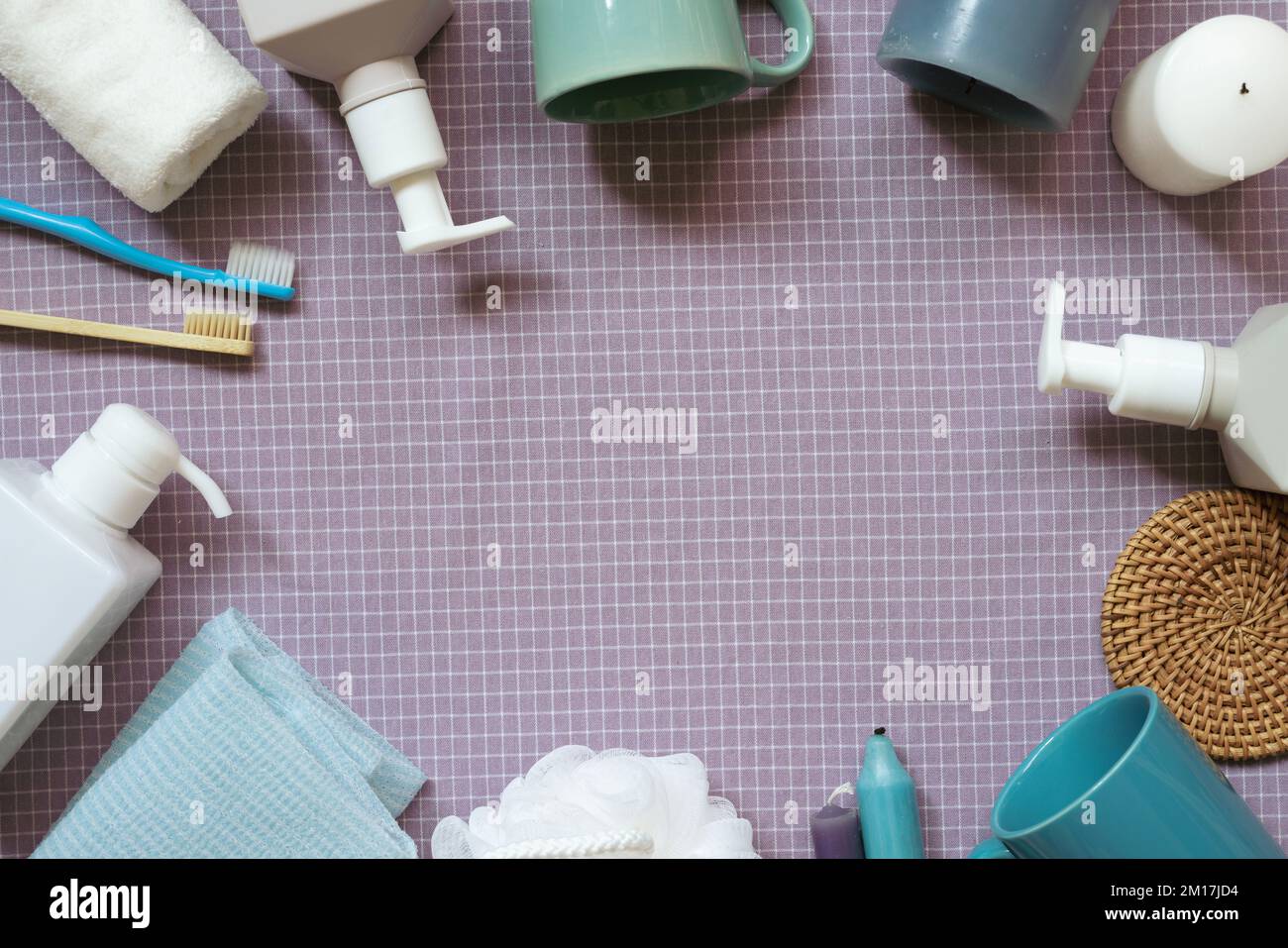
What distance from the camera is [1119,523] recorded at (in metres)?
0.59

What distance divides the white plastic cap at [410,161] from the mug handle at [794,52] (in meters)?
0.16

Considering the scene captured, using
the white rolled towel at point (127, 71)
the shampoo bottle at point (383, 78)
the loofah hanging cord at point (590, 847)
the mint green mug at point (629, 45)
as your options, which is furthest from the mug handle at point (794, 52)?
the loofah hanging cord at point (590, 847)

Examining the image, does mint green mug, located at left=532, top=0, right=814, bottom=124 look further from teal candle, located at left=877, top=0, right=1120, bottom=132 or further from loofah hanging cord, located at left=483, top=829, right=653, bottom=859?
loofah hanging cord, located at left=483, top=829, right=653, bottom=859

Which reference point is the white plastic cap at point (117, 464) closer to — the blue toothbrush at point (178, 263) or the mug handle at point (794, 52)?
the blue toothbrush at point (178, 263)

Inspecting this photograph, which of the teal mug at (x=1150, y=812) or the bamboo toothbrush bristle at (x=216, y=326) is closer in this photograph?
the teal mug at (x=1150, y=812)

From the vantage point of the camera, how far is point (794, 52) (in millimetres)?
576

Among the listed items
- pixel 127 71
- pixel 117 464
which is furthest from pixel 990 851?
pixel 127 71

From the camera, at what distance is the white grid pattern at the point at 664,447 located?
59 centimetres

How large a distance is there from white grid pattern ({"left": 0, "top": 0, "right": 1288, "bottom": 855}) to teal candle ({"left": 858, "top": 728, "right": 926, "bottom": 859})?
27mm

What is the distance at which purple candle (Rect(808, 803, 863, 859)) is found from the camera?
0.57 metres

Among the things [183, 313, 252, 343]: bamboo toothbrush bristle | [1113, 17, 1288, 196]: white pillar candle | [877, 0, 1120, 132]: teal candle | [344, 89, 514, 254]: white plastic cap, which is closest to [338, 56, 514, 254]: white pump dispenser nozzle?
[344, 89, 514, 254]: white plastic cap

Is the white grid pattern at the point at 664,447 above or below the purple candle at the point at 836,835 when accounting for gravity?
above

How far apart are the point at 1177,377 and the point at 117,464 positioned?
1.77ft

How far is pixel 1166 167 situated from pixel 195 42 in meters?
0.50
